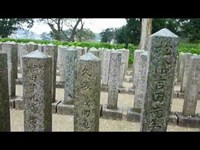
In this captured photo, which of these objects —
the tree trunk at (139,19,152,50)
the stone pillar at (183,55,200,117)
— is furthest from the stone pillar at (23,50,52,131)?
the tree trunk at (139,19,152,50)

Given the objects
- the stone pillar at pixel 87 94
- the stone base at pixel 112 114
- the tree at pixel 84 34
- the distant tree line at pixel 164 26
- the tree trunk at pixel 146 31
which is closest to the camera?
the stone pillar at pixel 87 94

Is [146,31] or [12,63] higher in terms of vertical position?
[146,31]

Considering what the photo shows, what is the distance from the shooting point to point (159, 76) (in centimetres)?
410

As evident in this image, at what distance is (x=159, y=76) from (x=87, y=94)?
1.02 m

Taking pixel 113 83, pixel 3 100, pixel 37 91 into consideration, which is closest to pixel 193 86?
pixel 113 83

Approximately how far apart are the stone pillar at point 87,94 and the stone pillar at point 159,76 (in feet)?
2.33

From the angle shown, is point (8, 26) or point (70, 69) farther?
point (8, 26)

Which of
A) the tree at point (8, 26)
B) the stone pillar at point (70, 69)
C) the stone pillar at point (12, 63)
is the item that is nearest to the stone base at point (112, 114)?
the stone pillar at point (70, 69)

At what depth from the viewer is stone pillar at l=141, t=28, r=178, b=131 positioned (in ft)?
13.4

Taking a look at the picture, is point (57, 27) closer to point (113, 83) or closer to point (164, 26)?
Answer: point (164, 26)

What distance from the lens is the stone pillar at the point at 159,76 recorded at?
4.09m

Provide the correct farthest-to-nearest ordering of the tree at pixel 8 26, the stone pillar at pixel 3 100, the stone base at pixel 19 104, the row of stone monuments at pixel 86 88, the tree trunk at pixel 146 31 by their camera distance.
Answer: the tree at pixel 8 26, the tree trunk at pixel 146 31, the stone base at pixel 19 104, the row of stone monuments at pixel 86 88, the stone pillar at pixel 3 100

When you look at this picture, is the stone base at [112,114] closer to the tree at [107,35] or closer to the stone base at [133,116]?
the stone base at [133,116]
